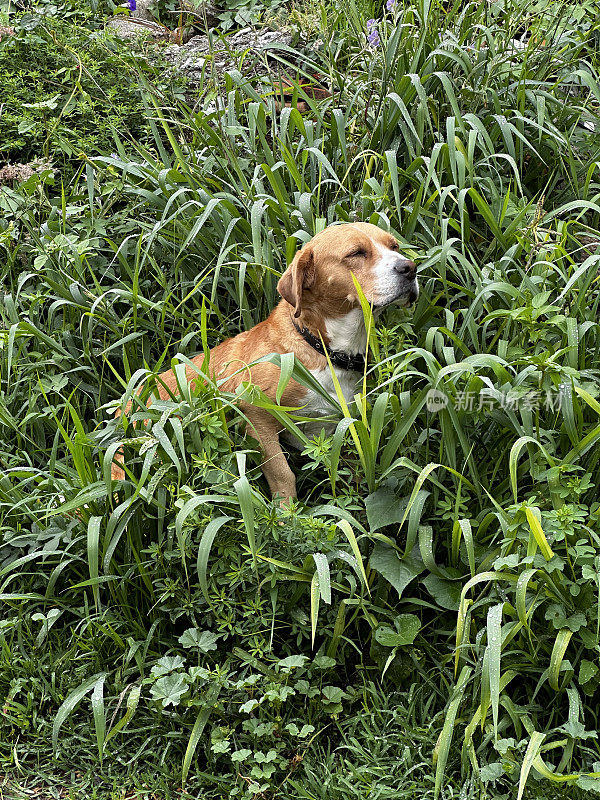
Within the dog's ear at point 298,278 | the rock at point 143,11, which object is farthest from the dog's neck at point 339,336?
the rock at point 143,11

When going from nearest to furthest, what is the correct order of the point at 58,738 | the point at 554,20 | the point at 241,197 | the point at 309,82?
the point at 58,738 < the point at 241,197 < the point at 554,20 < the point at 309,82

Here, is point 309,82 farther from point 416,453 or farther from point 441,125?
point 416,453

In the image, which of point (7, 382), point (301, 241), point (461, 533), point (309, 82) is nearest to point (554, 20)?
point (309, 82)

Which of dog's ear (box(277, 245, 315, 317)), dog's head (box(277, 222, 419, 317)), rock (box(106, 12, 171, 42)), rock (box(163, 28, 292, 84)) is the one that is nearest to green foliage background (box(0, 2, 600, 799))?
dog's head (box(277, 222, 419, 317))

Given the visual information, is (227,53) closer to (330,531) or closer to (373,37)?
(373,37)

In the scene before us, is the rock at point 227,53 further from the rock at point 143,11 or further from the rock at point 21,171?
the rock at point 21,171

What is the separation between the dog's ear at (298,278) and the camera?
140 inches

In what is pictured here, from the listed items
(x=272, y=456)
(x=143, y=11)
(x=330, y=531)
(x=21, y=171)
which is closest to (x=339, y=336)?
(x=272, y=456)

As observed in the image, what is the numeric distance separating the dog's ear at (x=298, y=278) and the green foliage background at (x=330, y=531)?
12.2 inches

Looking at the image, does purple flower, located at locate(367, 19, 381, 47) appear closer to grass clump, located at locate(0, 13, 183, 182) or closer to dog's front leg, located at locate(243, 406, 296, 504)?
grass clump, located at locate(0, 13, 183, 182)

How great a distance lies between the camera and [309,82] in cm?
527

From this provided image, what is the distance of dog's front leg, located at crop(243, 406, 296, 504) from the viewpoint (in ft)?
11.7

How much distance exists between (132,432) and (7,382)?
3.19 feet

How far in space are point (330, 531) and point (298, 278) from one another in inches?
44.9
